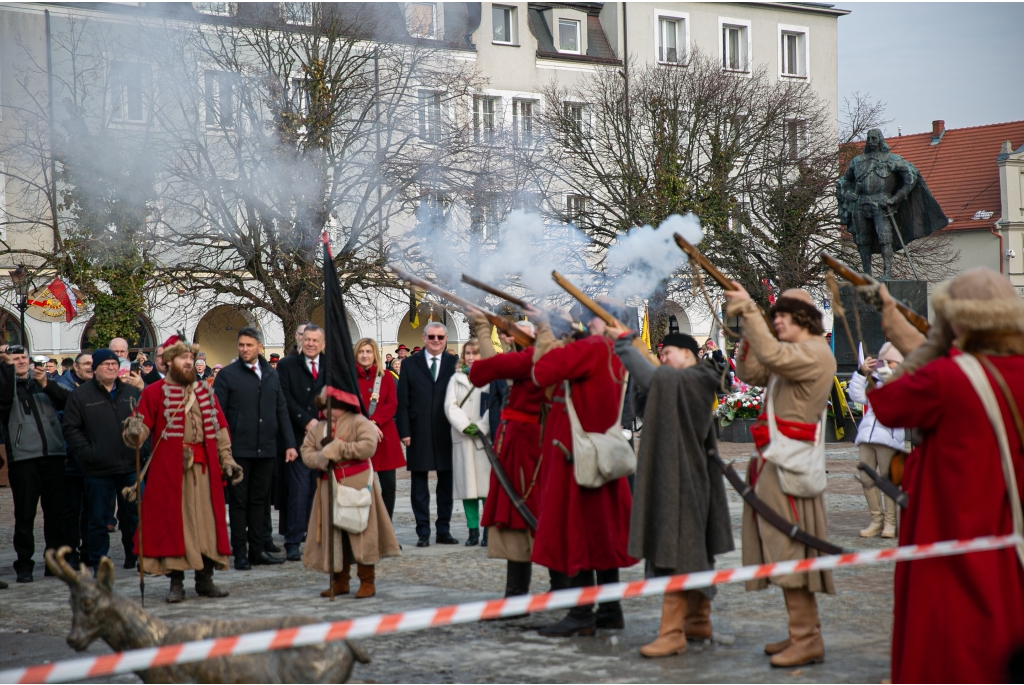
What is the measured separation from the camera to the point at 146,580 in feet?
31.3

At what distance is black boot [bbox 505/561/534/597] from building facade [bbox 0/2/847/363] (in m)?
12.0

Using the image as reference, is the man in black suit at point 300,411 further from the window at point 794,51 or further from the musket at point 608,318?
the window at point 794,51

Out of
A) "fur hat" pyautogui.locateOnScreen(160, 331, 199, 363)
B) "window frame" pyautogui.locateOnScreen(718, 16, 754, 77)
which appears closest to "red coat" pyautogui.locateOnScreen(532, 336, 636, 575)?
"fur hat" pyautogui.locateOnScreen(160, 331, 199, 363)

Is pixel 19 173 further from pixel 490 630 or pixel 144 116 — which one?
pixel 490 630

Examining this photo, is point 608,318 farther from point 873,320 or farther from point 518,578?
point 873,320

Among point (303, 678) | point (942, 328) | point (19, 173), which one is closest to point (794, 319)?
point (942, 328)

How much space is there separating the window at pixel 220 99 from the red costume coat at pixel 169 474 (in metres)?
12.0

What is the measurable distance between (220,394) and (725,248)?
80.7 ft

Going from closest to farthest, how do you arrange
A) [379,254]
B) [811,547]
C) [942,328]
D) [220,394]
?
[942,328] → [811,547] → [220,394] → [379,254]

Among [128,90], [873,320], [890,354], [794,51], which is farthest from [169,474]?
[794,51]

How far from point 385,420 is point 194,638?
6.29 meters

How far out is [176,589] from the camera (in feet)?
27.3

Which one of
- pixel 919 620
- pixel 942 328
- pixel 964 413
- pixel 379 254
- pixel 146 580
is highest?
pixel 379 254

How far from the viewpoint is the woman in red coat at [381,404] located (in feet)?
35.1
